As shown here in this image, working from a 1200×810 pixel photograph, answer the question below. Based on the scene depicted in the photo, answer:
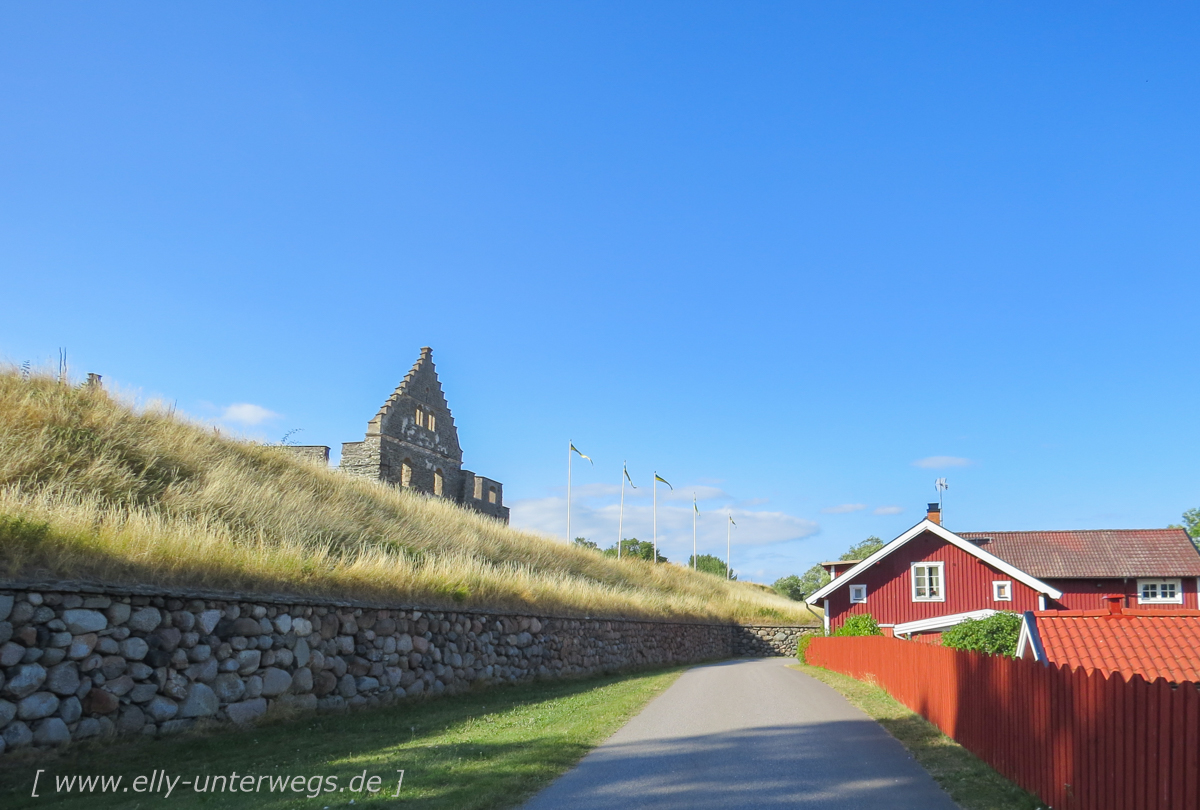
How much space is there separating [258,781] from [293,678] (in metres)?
4.16

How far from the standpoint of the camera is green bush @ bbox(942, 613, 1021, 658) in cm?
2069

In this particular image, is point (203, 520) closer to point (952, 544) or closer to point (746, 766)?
point (746, 766)

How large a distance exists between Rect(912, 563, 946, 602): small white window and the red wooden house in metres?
0.04

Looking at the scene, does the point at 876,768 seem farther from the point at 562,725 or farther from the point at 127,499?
the point at 127,499

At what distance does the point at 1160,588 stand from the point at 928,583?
9.98 meters

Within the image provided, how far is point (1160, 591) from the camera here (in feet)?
117

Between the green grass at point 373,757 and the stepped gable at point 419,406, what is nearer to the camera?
the green grass at point 373,757

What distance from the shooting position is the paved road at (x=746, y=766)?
8016 millimetres

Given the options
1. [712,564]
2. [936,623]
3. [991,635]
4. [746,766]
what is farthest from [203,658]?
[712,564]

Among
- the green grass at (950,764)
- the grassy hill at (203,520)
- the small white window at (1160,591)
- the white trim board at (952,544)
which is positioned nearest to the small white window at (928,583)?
the white trim board at (952,544)

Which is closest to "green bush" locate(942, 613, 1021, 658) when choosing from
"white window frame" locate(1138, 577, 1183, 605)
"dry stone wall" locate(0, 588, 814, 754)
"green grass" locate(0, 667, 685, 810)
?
"green grass" locate(0, 667, 685, 810)

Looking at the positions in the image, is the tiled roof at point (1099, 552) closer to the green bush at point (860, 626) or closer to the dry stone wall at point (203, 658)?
the green bush at point (860, 626)

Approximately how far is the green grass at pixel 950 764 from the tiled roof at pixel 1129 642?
2.74m

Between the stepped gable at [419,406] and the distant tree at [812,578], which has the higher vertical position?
the stepped gable at [419,406]
